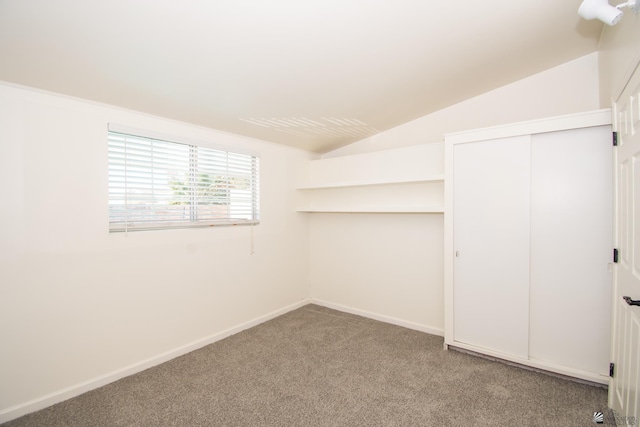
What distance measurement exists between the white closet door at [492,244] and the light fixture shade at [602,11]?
3.33 ft

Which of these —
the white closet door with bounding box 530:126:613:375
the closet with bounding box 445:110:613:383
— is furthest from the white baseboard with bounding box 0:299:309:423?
the white closet door with bounding box 530:126:613:375

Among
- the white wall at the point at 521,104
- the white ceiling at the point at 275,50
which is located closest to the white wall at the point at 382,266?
the white wall at the point at 521,104

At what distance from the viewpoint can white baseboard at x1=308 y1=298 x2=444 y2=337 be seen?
3.30 m

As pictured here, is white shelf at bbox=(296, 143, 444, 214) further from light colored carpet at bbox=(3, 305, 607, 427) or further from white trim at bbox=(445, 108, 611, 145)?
light colored carpet at bbox=(3, 305, 607, 427)

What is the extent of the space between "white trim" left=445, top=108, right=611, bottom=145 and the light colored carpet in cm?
193

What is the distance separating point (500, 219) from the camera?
8.41ft

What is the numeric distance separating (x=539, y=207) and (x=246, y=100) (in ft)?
8.26

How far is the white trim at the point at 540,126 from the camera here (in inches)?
85.1

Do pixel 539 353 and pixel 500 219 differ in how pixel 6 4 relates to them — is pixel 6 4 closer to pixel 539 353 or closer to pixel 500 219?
pixel 500 219

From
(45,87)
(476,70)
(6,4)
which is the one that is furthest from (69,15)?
(476,70)

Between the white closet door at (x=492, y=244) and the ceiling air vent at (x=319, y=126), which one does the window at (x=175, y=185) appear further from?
the white closet door at (x=492, y=244)

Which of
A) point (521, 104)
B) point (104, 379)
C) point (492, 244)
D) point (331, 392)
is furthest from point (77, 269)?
point (521, 104)

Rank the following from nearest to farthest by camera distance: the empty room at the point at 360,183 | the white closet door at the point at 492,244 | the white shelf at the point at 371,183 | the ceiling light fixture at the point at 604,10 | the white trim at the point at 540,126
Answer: the ceiling light fixture at the point at 604,10 < the empty room at the point at 360,183 < the white trim at the point at 540,126 < the white closet door at the point at 492,244 < the white shelf at the point at 371,183

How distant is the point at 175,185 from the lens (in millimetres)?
2859
